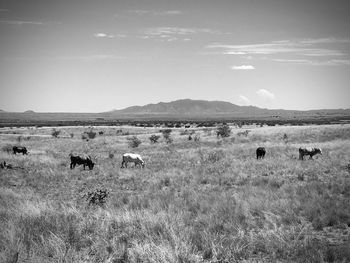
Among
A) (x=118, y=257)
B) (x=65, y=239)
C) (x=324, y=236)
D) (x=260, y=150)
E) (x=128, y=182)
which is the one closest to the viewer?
(x=118, y=257)

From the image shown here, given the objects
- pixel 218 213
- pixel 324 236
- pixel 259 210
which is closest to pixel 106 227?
pixel 218 213

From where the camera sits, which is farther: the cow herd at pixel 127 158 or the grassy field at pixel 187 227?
the cow herd at pixel 127 158

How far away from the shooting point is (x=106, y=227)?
7.45 metres

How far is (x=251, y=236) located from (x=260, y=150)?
1783 cm

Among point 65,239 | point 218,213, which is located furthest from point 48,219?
point 218,213

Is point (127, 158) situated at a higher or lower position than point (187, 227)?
lower

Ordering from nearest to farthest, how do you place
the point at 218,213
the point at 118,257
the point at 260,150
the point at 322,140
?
1. the point at 118,257
2. the point at 218,213
3. the point at 260,150
4. the point at 322,140

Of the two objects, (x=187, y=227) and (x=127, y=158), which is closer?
(x=187, y=227)

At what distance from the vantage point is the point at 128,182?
54.1 ft

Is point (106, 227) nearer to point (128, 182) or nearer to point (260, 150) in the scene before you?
point (128, 182)

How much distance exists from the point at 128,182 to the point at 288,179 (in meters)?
7.93

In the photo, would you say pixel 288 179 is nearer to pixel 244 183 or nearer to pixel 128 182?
pixel 244 183

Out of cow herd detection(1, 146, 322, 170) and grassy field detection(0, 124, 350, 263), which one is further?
cow herd detection(1, 146, 322, 170)

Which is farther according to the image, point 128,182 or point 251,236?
point 128,182
